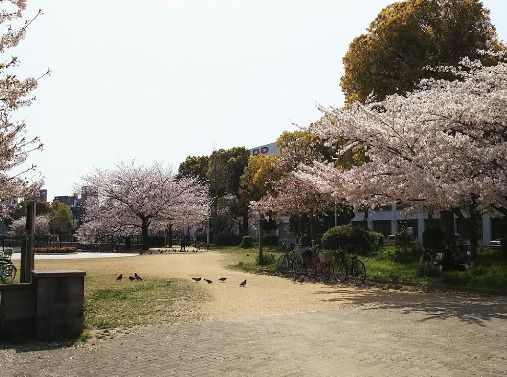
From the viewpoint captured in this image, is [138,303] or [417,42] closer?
[138,303]

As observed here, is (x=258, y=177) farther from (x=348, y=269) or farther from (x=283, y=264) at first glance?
(x=348, y=269)

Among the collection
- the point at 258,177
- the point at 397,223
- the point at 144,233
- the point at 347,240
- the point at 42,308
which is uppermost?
the point at 258,177

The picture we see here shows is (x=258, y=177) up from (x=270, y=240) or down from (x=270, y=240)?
up

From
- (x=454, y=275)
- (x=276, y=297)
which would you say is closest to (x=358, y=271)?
(x=454, y=275)

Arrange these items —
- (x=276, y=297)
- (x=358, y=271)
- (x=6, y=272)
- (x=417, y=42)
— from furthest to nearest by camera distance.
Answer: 1. (x=417, y=42)
2. (x=358, y=271)
3. (x=6, y=272)
4. (x=276, y=297)

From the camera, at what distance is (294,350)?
639 centimetres

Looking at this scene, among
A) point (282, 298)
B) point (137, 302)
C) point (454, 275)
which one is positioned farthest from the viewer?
point (454, 275)

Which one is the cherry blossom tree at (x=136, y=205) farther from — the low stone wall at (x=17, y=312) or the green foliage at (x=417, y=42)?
the low stone wall at (x=17, y=312)

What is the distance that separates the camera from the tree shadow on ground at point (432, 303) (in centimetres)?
889

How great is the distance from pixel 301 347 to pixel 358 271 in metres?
10.6

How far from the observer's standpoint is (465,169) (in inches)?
543

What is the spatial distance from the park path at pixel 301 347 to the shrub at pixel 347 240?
1512 centimetres

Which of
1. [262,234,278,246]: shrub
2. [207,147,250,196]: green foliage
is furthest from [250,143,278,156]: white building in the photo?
[262,234,278,246]: shrub

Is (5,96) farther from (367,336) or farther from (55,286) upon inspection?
(367,336)
